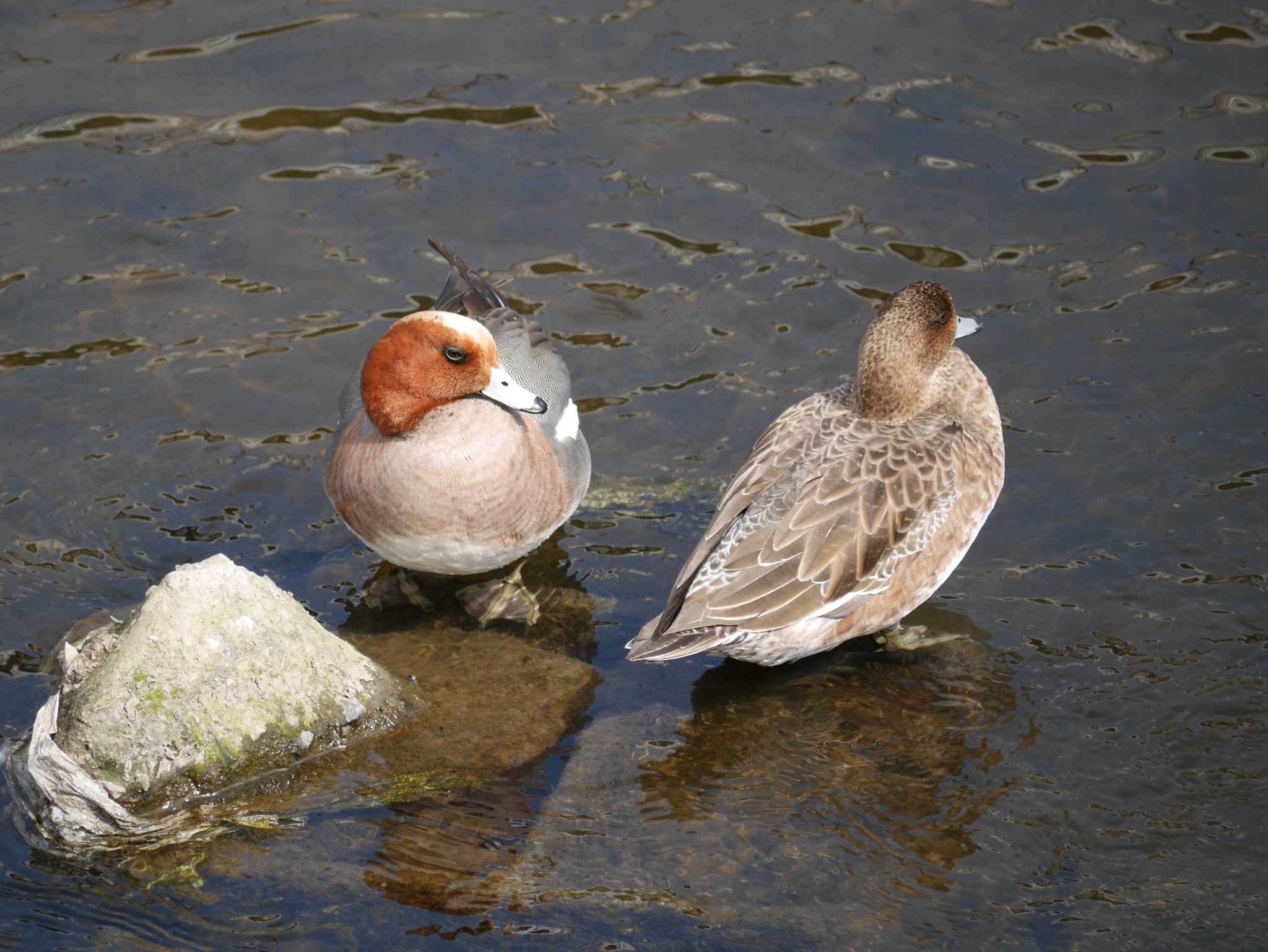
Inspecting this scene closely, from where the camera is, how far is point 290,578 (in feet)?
19.0

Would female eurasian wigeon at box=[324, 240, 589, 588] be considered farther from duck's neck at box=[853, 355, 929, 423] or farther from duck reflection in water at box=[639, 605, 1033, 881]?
duck's neck at box=[853, 355, 929, 423]

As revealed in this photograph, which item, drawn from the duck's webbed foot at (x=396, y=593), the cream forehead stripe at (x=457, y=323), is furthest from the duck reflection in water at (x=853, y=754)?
the cream forehead stripe at (x=457, y=323)

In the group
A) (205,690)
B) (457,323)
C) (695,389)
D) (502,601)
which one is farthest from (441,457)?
(695,389)

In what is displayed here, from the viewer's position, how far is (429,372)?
5.19 metres

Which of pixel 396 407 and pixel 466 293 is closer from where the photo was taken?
pixel 396 407

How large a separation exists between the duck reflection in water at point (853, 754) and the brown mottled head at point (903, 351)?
0.91 metres

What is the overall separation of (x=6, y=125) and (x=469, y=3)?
2.85 metres

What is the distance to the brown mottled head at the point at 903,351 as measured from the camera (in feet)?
17.6

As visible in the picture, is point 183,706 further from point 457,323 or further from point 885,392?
point 885,392

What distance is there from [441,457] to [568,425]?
0.83m

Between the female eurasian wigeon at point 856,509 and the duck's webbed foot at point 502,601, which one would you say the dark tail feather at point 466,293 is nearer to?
the duck's webbed foot at point 502,601

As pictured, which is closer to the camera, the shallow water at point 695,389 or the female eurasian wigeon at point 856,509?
the shallow water at point 695,389

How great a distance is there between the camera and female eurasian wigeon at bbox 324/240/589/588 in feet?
17.0

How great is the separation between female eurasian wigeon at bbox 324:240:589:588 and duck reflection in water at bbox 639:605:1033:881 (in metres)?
1.01
